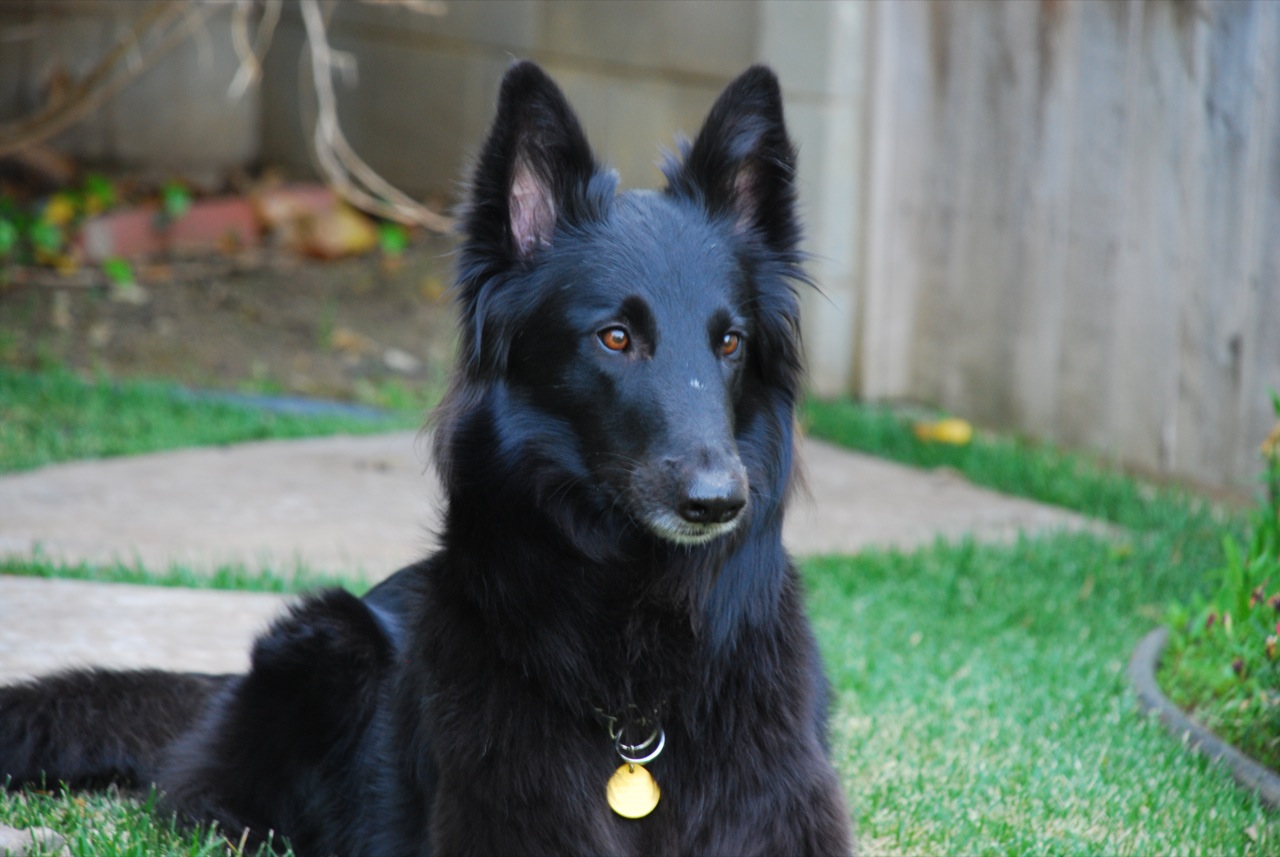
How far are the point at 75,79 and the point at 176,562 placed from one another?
5.49m

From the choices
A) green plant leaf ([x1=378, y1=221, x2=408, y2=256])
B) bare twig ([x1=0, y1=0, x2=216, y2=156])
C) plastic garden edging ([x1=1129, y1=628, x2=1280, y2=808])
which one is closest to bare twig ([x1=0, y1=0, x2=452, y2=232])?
bare twig ([x1=0, y1=0, x2=216, y2=156])

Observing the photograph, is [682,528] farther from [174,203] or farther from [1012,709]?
[174,203]

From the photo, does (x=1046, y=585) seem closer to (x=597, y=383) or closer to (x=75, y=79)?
(x=597, y=383)

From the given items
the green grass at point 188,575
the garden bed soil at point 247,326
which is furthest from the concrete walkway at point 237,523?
the garden bed soil at point 247,326

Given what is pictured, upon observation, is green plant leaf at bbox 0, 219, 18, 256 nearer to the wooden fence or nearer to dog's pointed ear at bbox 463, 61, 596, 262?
the wooden fence

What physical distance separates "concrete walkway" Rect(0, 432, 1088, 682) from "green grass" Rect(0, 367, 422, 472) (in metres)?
0.17

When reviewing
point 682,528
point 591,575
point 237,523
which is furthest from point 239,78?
point 682,528

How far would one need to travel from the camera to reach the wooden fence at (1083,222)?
19.3ft

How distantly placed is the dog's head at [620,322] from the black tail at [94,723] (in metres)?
1.16

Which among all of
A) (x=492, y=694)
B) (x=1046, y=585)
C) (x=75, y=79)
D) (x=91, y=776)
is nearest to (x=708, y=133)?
(x=492, y=694)

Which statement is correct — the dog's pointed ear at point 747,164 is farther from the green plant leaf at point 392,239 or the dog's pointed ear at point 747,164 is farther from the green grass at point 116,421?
the green plant leaf at point 392,239

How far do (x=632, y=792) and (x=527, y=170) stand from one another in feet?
4.42

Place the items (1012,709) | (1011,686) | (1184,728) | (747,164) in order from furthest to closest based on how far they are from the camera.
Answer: (1011,686)
(1012,709)
(1184,728)
(747,164)

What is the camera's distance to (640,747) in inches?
108
